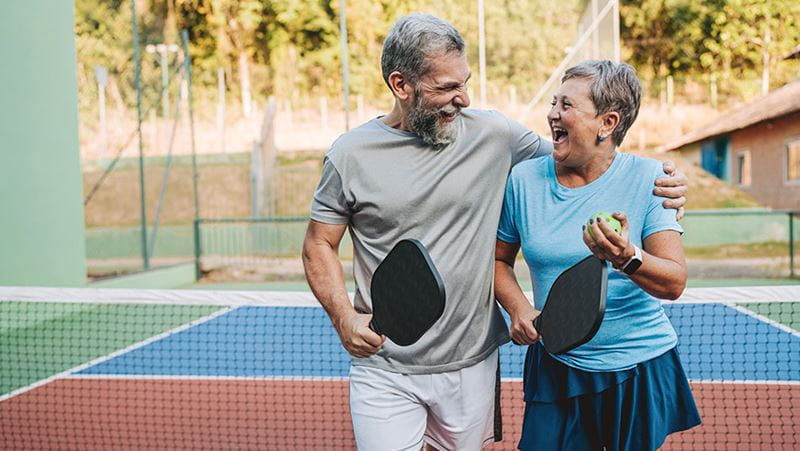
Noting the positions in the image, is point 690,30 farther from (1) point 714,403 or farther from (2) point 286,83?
(1) point 714,403

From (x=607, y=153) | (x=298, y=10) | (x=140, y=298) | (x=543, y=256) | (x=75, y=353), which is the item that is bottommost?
(x=75, y=353)

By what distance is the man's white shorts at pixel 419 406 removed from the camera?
234cm

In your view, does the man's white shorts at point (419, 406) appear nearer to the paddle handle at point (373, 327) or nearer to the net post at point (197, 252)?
the paddle handle at point (373, 327)

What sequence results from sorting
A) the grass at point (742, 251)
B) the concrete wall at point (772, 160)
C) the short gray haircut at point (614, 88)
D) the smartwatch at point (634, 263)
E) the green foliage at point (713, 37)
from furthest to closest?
the green foliage at point (713, 37), the concrete wall at point (772, 160), the grass at point (742, 251), the short gray haircut at point (614, 88), the smartwatch at point (634, 263)

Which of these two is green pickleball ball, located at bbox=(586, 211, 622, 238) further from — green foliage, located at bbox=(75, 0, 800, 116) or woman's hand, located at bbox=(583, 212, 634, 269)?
green foliage, located at bbox=(75, 0, 800, 116)

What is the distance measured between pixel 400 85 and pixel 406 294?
624 millimetres

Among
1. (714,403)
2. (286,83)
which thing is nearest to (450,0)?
(286,83)

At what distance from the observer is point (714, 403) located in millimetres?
5496

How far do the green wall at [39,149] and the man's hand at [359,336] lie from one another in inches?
306

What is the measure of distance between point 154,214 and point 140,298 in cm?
915

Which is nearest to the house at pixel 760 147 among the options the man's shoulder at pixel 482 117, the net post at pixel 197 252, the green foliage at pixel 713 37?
the green foliage at pixel 713 37

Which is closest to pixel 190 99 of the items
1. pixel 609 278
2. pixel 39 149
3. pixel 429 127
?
pixel 39 149

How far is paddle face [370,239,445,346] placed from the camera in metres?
1.93

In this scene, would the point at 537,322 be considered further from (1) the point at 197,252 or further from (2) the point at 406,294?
(1) the point at 197,252
